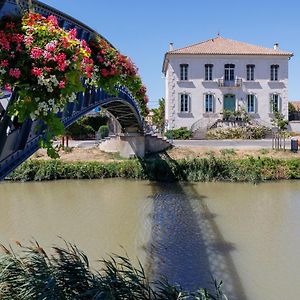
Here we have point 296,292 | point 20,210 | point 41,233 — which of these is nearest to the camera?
point 296,292

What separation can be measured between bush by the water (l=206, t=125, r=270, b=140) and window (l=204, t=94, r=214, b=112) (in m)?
2.41

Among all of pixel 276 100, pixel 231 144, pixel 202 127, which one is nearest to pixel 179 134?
pixel 202 127

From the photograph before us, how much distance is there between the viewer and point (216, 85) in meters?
35.7

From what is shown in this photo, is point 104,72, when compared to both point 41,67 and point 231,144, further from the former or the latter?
point 231,144

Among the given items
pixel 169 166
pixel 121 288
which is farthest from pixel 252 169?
pixel 121 288

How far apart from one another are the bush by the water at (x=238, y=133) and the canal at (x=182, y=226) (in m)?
10.5

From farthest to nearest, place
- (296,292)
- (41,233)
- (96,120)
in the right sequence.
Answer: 1. (96,120)
2. (41,233)
3. (296,292)

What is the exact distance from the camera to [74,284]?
23.2 ft

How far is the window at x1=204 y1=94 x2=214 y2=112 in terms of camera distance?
117ft

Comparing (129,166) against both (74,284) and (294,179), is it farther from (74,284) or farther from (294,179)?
(74,284)

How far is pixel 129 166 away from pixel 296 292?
16.7 metres

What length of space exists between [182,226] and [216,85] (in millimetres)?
23302

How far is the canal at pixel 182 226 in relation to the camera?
9.98m

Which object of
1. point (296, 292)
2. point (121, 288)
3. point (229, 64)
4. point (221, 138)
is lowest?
point (296, 292)
